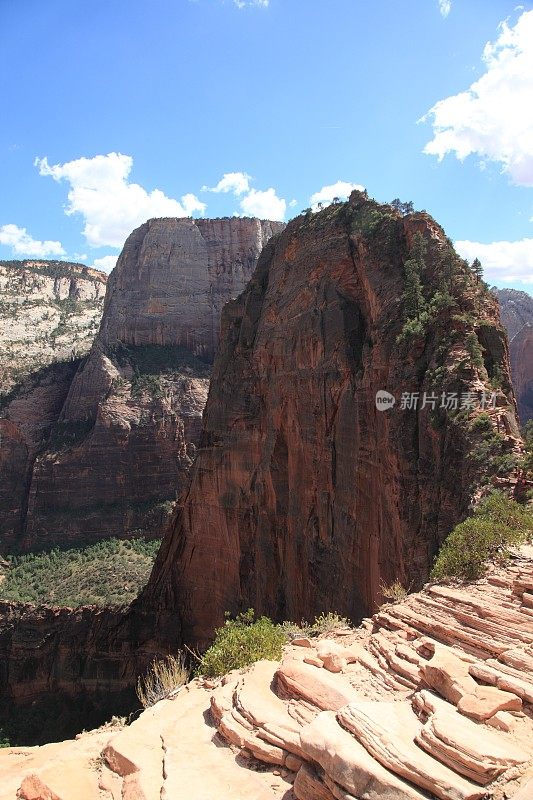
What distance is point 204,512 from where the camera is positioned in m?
39.6

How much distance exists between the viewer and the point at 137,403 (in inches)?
3103

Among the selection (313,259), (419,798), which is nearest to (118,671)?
(313,259)

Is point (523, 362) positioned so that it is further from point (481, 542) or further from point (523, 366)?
point (481, 542)

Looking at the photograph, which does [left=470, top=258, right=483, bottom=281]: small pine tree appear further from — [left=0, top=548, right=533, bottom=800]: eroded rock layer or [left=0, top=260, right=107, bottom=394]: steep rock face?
[left=0, top=260, right=107, bottom=394]: steep rock face

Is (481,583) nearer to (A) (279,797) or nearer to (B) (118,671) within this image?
(A) (279,797)

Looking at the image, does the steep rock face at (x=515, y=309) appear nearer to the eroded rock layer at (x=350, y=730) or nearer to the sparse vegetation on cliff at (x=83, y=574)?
the sparse vegetation on cliff at (x=83, y=574)

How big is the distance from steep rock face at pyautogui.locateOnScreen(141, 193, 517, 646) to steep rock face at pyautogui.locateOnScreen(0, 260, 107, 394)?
57.4m

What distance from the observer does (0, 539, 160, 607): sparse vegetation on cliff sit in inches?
2180

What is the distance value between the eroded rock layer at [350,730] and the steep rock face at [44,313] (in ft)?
275

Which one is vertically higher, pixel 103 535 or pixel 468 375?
pixel 468 375

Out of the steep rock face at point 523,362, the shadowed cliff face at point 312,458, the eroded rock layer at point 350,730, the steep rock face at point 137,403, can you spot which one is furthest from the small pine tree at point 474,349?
the steep rock face at point 523,362

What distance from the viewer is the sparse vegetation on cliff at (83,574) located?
182 feet

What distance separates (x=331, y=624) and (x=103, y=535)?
5991 cm

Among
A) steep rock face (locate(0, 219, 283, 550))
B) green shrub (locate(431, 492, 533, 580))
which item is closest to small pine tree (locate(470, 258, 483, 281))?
green shrub (locate(431, 492, 533, 580))
